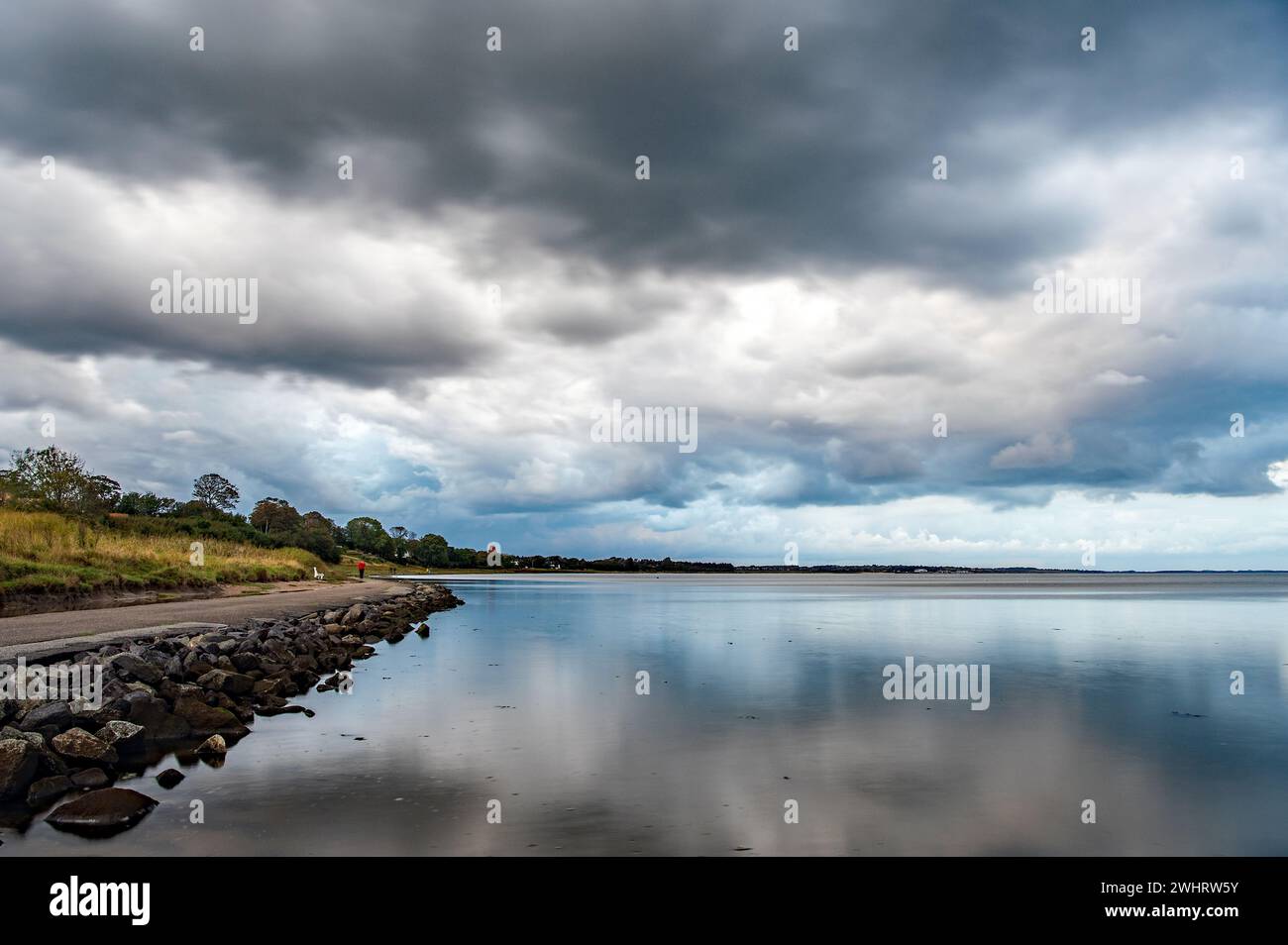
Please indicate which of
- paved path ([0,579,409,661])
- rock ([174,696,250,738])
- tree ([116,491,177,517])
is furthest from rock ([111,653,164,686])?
tree ([116,491,177,517])

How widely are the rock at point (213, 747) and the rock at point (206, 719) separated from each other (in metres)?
1.15

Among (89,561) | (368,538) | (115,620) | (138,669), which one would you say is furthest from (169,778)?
(368,538)

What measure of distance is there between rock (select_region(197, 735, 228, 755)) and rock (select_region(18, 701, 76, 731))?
184cm

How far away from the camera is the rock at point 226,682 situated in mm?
A: 16594

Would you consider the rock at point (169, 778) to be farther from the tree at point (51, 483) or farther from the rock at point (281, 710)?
the tree at point (51, 483)

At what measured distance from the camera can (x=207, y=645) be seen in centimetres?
1936

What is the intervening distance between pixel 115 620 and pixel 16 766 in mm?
17320

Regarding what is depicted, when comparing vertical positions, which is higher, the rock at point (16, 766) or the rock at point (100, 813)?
the rock at point (16, 766)

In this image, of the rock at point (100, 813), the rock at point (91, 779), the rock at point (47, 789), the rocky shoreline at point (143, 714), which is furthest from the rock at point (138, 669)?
the rock at point (100, 813)

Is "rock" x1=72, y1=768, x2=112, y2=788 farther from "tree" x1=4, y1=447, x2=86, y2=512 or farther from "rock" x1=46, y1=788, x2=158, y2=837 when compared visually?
"tree" x1=4, y1=447, x2=86, y2=512

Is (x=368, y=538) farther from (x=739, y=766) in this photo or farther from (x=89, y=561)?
(x=739, y=766)
